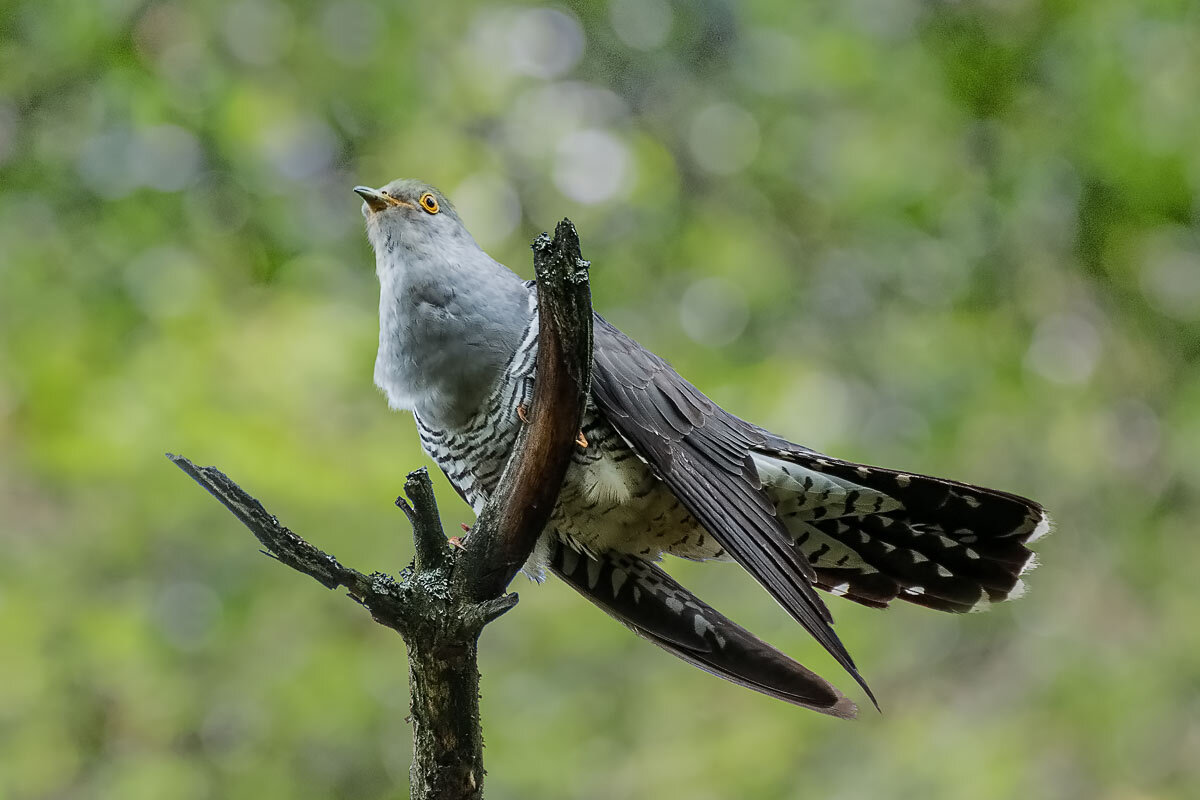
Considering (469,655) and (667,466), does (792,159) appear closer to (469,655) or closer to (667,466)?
(667,466)

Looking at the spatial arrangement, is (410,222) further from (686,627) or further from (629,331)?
(629,331)

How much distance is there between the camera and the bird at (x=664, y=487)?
2.34m

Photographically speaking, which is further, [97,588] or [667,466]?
[97,588]

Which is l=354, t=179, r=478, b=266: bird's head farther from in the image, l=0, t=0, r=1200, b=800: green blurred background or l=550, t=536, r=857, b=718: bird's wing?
l=0, t=0, r=1200, b=800: green blurred background

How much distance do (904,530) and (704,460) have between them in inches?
21.0

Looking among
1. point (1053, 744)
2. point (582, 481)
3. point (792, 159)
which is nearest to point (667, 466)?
point (582, 481)

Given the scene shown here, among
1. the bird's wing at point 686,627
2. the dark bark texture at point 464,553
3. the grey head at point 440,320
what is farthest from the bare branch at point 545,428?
the bird's wing at point 686,627

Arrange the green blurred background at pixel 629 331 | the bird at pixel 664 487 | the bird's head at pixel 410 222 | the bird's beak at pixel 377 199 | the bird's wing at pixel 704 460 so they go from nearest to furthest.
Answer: the bird's wing at pixel 704 460 → the bird at pixel 664 487 → the bird's head at pixel 410 222 → the bird's beak at pixel 377 199 → the green blurred background at pixel 629 331

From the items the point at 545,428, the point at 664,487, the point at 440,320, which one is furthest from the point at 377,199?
the point at 545,428

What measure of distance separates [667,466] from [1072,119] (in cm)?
399

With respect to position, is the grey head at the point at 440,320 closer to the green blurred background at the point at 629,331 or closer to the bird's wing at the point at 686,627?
the bird's wing at the point at 686,627

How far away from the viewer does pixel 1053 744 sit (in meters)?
4.66

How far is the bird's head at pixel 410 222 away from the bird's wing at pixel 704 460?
50cm

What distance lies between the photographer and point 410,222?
108 inches
